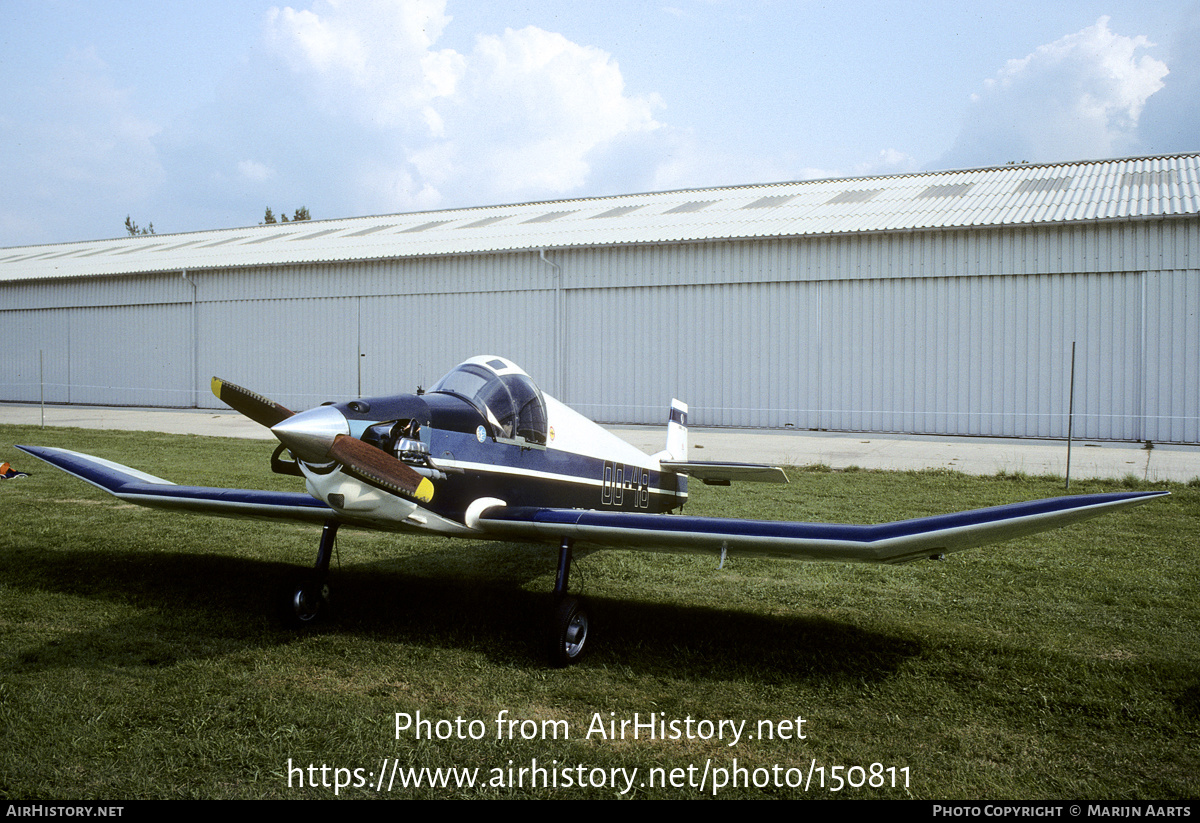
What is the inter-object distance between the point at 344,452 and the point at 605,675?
2053mm

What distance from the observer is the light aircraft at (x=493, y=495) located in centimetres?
443

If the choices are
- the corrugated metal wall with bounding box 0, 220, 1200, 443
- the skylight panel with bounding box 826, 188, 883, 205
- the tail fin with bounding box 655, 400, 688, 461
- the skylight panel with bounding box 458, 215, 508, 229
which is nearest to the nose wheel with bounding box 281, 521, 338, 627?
the tail fin with bounding box 655, 400, 688, 461

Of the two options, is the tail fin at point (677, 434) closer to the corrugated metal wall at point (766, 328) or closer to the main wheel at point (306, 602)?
the main wheel at point (306, 602)

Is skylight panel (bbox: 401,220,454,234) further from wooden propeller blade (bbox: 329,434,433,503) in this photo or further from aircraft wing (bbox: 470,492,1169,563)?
wooden propeller blade (bbox: 329,434,433,503)

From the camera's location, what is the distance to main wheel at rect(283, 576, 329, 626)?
18.4 feet

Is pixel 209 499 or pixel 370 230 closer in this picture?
pixel 209 499

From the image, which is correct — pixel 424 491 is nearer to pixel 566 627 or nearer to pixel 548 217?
pixel 566 627

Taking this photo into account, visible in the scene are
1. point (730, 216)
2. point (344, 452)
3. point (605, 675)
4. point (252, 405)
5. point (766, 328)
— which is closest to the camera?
point (344, 452)

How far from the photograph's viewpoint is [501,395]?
5.70 meters

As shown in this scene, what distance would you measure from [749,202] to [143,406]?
23049 millimetres

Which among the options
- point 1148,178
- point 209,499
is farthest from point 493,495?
point 1148,178

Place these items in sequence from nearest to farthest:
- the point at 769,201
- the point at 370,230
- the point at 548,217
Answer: the point at 769,201 → the point at 548,217 → the point at 370,230

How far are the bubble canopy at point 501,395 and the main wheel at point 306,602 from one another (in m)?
1.65

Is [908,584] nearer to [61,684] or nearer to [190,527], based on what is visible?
[61,684]
